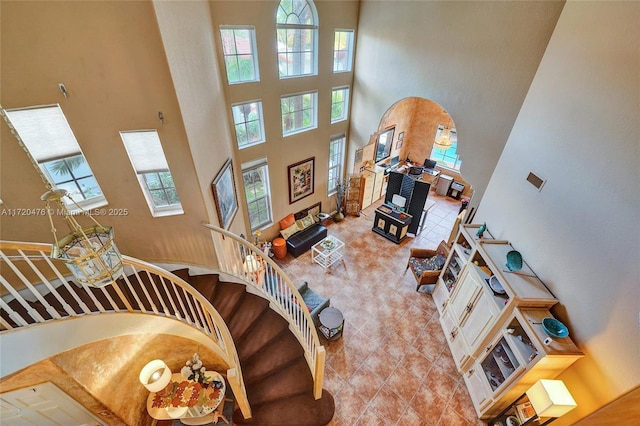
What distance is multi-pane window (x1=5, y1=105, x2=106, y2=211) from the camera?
2.92 meters

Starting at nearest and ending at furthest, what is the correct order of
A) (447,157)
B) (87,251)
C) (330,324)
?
(87,251) → (330,324) → (447,157)

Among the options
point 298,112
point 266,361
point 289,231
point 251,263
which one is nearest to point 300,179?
point 289,231

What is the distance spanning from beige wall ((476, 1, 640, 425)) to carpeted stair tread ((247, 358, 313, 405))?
3.47 meters

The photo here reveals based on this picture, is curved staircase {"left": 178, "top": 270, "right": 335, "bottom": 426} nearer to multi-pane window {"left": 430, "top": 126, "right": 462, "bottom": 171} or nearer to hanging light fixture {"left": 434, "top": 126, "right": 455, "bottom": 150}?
hanging light fixture {"left": 434, "top": 126, "right": 455, "bottom": 150}

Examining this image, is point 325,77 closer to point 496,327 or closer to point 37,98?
point 37,98

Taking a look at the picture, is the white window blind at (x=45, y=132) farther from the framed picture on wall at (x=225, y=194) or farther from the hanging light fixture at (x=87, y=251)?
the framed picture on wall at (x=225, y=194)

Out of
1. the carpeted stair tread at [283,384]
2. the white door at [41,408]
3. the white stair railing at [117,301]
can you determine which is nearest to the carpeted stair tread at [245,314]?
the white stair railing at [117,301]

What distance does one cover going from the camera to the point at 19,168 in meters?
3.04

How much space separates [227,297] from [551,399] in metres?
4.55

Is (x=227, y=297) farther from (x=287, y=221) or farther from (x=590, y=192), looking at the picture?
(x=590, y=192)

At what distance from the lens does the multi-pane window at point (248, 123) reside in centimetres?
588

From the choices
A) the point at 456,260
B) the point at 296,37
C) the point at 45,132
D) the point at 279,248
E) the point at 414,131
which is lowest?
the point at 279,248

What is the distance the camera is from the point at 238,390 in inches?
129

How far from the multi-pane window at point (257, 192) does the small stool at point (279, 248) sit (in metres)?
0.57
